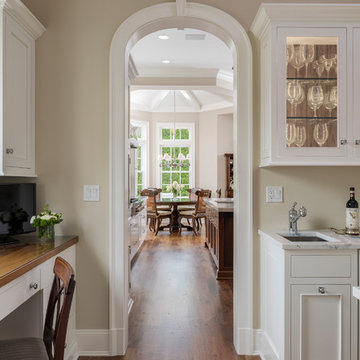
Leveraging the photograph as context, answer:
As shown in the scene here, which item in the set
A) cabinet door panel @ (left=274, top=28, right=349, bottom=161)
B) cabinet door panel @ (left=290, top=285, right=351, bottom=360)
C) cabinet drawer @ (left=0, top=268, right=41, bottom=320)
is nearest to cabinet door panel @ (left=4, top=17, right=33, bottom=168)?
cabinet drawer @ (left=0, top=268, right=41, bottom=320)

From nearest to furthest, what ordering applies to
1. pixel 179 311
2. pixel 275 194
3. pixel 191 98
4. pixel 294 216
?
pixel 294 216 < pixel 275 194 < pixel 179 311 < pixel 191 98

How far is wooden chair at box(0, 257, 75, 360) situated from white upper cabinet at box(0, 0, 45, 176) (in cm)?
90

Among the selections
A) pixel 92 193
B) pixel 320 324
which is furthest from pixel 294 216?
pixel 92 193

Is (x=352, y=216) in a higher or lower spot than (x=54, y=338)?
higher

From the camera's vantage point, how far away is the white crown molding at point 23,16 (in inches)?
80.8

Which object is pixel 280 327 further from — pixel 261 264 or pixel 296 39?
pixel 296 39

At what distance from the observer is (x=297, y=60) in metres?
2.34

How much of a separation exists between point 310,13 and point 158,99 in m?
7.52

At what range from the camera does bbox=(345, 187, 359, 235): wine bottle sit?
93.0 inches

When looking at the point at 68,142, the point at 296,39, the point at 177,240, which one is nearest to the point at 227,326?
the point at 68,142

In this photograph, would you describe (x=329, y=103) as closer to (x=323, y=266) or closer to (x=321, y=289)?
(x=323, y=266)

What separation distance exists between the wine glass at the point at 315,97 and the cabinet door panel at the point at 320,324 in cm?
120

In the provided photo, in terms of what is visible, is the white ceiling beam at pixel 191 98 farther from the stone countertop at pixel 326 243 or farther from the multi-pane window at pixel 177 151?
the stone countertop at pixel 326 243

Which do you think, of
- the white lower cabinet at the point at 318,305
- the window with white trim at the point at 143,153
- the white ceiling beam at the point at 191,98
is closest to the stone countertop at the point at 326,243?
the white lower cabinet at the point at 318,305
